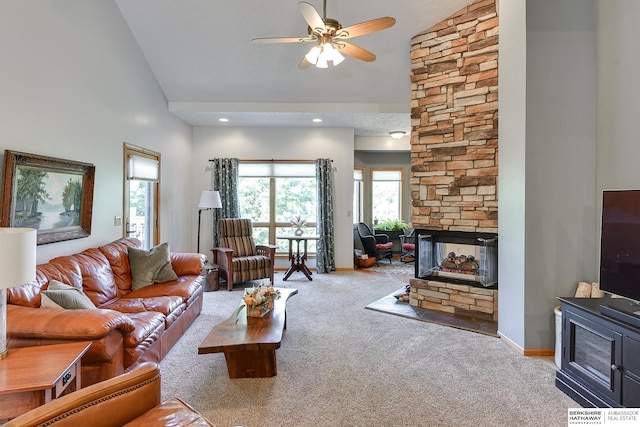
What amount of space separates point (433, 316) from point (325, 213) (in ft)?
10.0

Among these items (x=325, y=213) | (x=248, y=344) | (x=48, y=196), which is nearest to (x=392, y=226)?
(x=325, y=213)

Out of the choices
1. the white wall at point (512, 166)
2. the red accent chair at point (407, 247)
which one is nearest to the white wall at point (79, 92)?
the white wall at point (512, 166)

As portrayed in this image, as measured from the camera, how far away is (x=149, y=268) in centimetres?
372

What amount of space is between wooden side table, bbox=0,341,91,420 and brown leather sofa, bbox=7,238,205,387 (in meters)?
0.16

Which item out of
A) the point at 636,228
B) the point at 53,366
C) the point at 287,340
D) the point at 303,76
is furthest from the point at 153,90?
the point at 636,228

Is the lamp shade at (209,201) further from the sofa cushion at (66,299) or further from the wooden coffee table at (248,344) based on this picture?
the sofa cushion at (66,299)

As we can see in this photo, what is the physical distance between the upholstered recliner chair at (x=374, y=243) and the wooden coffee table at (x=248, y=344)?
15.4ft

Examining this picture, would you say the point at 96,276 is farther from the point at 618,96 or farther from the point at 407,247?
the point at 407,247

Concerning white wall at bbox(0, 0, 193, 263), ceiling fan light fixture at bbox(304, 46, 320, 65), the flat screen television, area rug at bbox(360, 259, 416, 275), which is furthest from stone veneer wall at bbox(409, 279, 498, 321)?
white wall at bbox(0, 0, 193, 263)

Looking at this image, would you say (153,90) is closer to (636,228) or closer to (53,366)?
(53,366)

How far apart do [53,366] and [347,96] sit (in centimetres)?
499

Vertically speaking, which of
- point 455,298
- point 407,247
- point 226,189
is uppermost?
point 226,189

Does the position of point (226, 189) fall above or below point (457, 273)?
above

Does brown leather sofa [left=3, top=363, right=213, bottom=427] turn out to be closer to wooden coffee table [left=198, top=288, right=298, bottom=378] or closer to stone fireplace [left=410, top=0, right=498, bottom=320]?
wooden coffee table [left=198, top=288, right=298, bottom=378]
